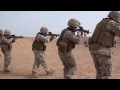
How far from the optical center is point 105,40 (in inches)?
278

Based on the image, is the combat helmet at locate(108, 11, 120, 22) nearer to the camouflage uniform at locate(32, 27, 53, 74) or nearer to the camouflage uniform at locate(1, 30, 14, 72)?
the camouflage uniform at locate(32, 27, 53, 74)

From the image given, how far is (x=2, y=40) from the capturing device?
503 inches

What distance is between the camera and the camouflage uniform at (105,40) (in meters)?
6.96

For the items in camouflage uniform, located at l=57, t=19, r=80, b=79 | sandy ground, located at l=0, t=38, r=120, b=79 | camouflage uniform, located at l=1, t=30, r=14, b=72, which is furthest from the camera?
camouflage uniform, located at l=1, t=30, r=14, b=72

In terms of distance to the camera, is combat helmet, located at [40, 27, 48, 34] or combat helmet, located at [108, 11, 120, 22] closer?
combat helmet, located at [108, 11, 120, 22]

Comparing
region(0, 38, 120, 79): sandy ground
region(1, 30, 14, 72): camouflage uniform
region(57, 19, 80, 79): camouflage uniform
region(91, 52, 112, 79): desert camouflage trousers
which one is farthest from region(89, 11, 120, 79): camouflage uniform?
region(1, 30, 14, 72): camouflage uniform

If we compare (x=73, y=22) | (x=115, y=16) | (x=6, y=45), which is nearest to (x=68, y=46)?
(x=73, y=22)

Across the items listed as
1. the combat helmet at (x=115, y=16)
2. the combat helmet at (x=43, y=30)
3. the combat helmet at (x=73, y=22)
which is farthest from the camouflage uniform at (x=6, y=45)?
the combat helmet at (x=115, y=16)

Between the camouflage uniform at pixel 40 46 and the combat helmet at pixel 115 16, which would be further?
the camouflage uniform at pixel 40 46

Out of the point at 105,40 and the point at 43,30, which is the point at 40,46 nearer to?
the point at 43,30

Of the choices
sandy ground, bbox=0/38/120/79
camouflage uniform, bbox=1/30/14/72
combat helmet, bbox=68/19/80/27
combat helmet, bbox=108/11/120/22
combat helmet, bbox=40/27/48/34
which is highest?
combat helmet, bbox=108/11/120/22

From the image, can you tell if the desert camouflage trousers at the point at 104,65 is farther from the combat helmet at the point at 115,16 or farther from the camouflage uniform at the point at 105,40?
the combat helmet at the point at 115,16

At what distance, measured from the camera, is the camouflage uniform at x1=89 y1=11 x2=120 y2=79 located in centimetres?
696

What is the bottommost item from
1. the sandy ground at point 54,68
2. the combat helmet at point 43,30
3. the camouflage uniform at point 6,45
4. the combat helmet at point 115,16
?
the sandy ground at point 54,68
